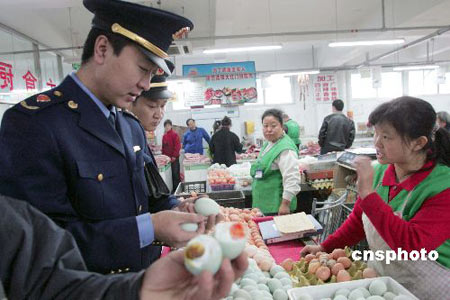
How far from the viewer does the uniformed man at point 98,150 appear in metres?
1.09

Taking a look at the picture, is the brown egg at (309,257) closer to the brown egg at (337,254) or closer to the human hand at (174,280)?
the brown egg at (337,254)

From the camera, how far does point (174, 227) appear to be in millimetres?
1183

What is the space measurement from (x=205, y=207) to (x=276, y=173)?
2.48m

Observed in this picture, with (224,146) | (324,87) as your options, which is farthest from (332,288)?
(324,87)

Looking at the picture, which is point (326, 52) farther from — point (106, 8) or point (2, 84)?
point (106, 8)

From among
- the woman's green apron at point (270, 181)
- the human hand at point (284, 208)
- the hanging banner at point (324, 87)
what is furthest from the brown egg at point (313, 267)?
the hanging banner at point (324, 87)

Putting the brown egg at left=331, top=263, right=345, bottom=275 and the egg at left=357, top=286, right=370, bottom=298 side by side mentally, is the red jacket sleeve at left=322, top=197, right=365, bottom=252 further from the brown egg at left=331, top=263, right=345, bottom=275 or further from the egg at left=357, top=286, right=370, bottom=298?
the egg at left=357, top=286, right=370, bottom=298

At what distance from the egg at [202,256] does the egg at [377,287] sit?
3.71 ft

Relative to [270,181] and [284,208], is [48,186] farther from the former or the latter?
[270,181]

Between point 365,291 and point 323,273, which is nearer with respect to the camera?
point 365,291

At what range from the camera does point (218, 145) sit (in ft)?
24.5

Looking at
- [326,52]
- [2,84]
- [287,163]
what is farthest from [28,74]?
[326,52]

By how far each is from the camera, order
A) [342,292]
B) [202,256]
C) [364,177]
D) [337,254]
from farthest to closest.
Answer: [337,254] < [364,177] < [342,292] < [202,256]

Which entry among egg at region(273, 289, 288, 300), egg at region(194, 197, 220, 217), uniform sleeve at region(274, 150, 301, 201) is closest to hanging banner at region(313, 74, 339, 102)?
uniform sleeve at region(274, 150, 301, 201)
